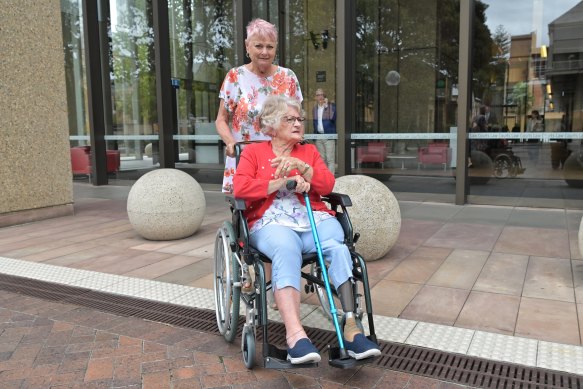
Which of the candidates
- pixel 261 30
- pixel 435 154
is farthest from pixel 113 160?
pixel 261 30

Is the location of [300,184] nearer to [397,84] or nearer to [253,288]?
[253,288]

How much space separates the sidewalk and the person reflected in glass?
224 cm

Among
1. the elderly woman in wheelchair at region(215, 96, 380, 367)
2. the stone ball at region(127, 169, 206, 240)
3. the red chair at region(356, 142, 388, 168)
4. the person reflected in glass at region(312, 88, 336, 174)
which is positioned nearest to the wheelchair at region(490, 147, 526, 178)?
the red chair at region(356, 142, 388, 168)

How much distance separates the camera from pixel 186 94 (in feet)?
39.2

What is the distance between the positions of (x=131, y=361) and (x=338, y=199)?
155 cm

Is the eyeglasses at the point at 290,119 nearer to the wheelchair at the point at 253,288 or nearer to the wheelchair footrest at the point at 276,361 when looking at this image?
the wheelchair at the point at 253,288

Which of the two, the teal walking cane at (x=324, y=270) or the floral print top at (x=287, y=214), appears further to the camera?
Answer: the floral print top at (x=287, y=214)

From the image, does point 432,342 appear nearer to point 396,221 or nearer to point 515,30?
point 396,221

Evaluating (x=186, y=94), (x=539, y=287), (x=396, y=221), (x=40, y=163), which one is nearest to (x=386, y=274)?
(x=396, y=221)

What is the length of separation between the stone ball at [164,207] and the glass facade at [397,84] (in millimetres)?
3812

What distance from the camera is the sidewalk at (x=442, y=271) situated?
3.15 metres

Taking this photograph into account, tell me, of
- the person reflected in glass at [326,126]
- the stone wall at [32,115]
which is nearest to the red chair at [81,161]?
the stone wall at [32,115]

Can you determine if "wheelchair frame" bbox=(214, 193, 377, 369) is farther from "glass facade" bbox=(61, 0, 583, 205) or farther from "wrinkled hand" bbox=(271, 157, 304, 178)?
"glass facade" bbox=(61, 0, 583, 205)

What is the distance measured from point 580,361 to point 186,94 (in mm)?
10558
